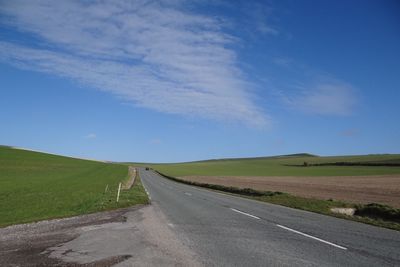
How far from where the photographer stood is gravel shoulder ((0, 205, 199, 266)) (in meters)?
9.51

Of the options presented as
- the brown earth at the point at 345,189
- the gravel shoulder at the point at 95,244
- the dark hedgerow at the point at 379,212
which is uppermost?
the brown earth at the point at 345,189

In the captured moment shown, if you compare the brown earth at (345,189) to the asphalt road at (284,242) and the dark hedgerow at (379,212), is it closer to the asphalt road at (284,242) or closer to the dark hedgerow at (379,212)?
the dark hedgerow at (379,212)

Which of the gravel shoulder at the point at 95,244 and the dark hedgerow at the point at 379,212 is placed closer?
the gravel shoulder at the point at 95,244

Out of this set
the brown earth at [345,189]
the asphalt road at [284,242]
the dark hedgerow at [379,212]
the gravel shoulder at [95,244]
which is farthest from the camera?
the brown earth at [345,189]

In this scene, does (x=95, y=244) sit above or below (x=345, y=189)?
below

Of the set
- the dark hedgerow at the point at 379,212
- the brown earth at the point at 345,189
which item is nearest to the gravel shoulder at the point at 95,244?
the dark hedgerow at the point at 379,212

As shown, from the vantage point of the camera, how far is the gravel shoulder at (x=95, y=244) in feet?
31.2

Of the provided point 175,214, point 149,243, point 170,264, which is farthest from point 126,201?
point 170,264

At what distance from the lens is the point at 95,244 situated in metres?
11.5

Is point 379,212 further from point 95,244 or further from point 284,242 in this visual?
point 95,244

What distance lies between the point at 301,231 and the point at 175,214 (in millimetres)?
6642

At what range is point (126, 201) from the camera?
25109mm

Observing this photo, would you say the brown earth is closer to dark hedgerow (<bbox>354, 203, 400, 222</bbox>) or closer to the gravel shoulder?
dark hedgerow (<bbox>354, 203, 400, 222</bbox>)

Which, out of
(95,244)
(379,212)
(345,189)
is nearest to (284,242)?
(95,244)
